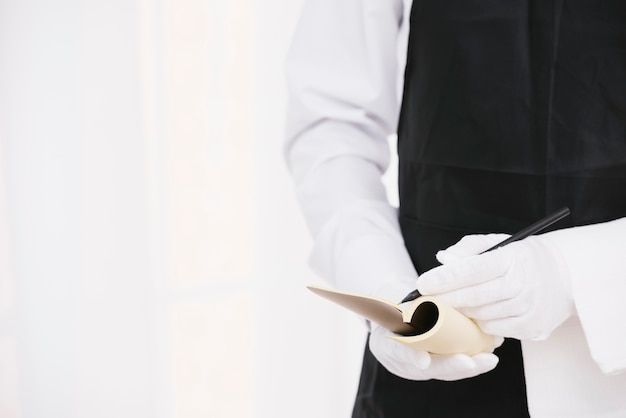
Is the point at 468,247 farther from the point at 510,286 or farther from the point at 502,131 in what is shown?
the point at 502,131

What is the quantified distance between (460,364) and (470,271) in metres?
0.08

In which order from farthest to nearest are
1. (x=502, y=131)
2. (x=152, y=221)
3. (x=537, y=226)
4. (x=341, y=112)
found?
(x=152, y=221), (x=341, y=112), (x=502, y=131), (x=537, y=226)

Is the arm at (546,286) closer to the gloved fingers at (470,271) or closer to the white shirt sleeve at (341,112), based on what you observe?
the gloved fingers at (470,271)

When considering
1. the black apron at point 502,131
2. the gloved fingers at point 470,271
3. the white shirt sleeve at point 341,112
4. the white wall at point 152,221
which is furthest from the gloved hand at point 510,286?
the white wall at point 152,221

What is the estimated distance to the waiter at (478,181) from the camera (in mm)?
600

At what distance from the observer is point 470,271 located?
0.57 metres

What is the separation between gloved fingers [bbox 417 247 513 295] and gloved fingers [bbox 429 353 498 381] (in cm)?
6

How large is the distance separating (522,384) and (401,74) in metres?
0.42

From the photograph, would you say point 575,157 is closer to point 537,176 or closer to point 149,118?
point 537,176

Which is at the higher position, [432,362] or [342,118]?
[342,118]

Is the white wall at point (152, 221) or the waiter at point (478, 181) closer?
the waiter at point (478, 181)

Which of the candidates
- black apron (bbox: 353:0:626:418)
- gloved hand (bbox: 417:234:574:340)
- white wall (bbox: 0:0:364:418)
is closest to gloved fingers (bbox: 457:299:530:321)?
gloved hand (bbox: 417:234:574:340)

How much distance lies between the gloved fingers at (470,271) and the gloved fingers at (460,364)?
0.20ft

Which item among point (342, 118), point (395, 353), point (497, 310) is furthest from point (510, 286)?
point (342, 118)
